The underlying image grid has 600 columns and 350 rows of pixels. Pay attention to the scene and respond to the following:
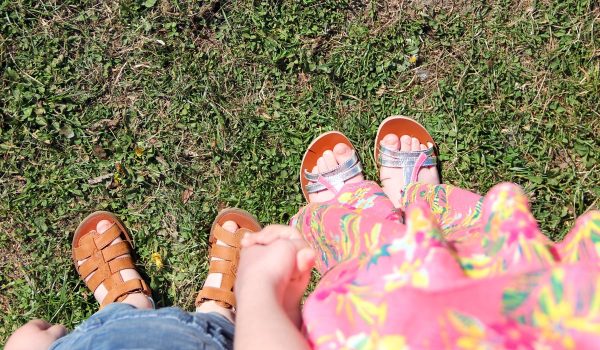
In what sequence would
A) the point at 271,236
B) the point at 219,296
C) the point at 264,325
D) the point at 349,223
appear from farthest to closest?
the point at 219,296, the point at 349,223, the point at 271,236, the point at 264,325

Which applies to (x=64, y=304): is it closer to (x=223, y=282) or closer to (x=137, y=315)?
(x=223, y=282)

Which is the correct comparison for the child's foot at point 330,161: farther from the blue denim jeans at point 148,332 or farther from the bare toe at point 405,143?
the blue denim jeans at point 148,332

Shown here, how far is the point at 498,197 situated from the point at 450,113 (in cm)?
166

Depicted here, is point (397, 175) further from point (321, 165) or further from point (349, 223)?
point (349, 223)

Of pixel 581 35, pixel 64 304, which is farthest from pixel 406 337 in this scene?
pixel 581 35

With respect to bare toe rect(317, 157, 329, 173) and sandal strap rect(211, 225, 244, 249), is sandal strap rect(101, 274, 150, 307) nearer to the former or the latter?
sandal strap rect(211, 225, 244, 249)

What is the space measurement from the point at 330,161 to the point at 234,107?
2.04ft

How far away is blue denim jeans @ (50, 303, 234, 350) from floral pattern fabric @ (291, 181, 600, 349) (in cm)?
58

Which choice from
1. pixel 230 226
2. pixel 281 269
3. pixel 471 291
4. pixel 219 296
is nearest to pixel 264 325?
pixel 281 269

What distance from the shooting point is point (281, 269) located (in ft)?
5.36

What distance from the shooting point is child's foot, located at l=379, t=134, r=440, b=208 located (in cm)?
305

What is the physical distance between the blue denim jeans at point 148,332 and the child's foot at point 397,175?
1294 millimetres

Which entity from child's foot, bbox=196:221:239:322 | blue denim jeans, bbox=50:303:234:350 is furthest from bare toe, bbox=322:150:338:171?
blue denim jeans, bbox=50:303:234:350

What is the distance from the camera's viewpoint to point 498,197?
1.56m
